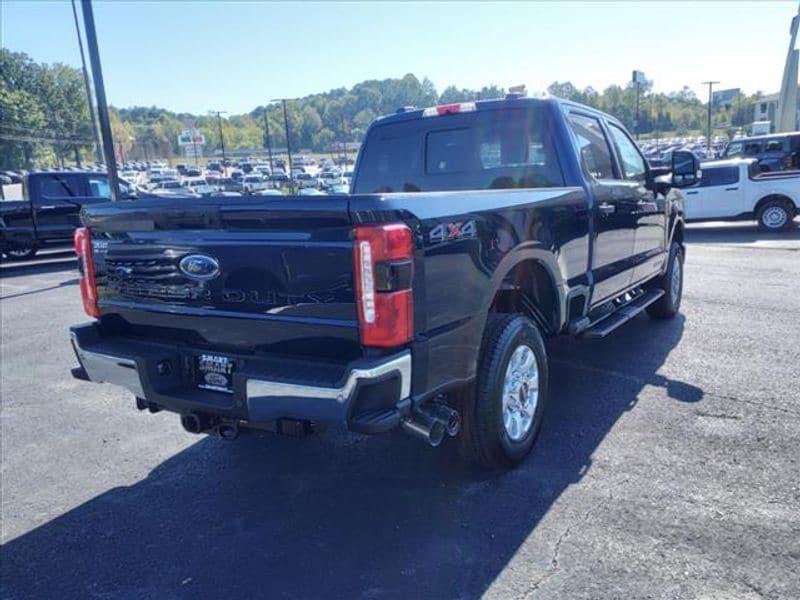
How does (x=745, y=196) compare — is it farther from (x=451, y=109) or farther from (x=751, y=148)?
(x=451, y=109)

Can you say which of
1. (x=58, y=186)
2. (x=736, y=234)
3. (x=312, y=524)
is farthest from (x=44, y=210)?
(x=736, y=234)

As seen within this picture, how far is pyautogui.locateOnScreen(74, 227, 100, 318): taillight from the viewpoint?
3615mm

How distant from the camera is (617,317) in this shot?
5.16m

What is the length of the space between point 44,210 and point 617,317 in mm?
13576

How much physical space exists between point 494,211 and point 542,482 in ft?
4.97

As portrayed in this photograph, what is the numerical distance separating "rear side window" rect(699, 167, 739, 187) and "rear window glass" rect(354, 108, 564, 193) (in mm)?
12165

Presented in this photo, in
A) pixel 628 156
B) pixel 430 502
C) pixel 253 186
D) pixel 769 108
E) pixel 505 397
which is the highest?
pixel 769 108

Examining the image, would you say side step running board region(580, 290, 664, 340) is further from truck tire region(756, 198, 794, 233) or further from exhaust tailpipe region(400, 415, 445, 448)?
truck tire region(756, 198, 794, 233)

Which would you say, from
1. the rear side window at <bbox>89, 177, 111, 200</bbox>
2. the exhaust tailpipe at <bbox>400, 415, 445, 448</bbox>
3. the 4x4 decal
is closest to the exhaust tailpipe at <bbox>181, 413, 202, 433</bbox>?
the exhaust tailpipe at <bbox>400, 415, 445, 448</bbox>

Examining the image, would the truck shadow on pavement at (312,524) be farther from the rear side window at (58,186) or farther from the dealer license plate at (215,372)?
the rear side window at (58,186)

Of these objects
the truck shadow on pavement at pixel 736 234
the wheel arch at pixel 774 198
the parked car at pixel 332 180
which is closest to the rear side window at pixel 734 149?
the truck shadow on pavement at pixel 736 234

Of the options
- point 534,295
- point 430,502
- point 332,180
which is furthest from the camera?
point 332,180

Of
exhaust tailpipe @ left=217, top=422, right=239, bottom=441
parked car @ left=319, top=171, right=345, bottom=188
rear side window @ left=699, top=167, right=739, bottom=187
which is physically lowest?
parked car @ left=319, top=171, right=345, bottom=188

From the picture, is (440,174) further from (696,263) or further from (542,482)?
(696,263)
